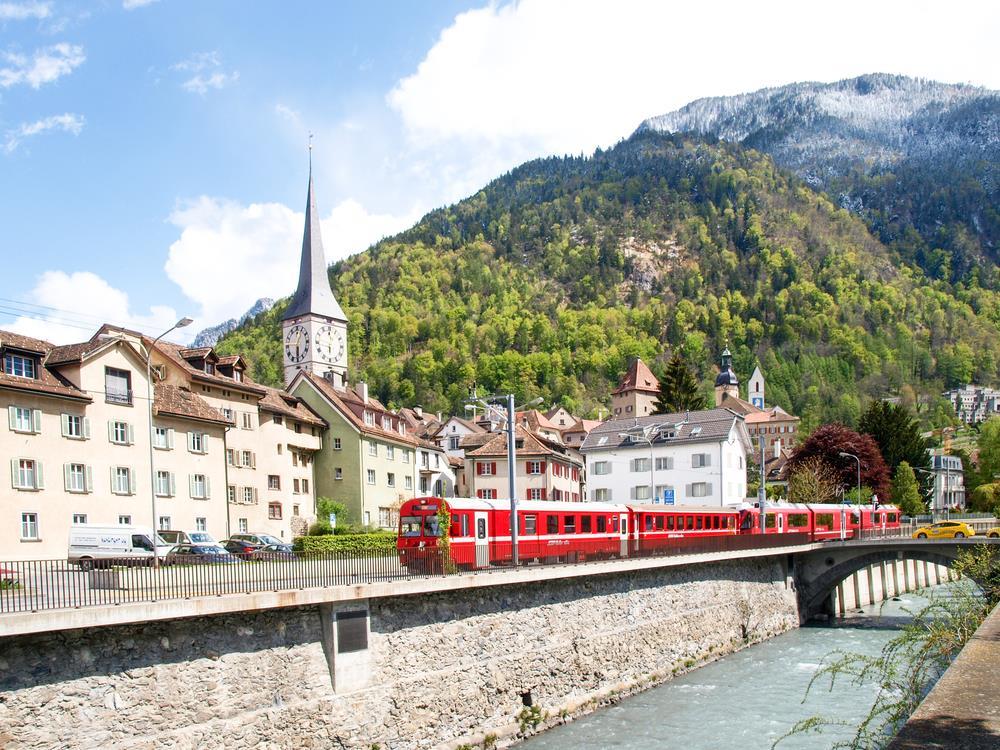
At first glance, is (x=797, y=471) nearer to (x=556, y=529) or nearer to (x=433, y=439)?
(x=433, y=439)

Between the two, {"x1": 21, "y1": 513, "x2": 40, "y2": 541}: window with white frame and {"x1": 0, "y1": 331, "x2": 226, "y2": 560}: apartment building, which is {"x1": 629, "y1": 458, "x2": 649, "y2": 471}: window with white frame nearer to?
{"x1": 0, "y1": 331, "x2": 226, "y2": 560}: apartment building

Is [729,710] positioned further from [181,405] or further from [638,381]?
[638,381]

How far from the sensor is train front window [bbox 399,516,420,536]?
2831 centimetres

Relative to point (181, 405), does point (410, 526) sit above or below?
below

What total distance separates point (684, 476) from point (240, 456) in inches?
1273

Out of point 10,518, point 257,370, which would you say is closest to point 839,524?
point 10,518

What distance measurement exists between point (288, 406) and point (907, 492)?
57489 mm

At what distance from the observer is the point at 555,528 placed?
33375 millimetres

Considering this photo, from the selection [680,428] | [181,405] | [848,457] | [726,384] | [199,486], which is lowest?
[848,457]

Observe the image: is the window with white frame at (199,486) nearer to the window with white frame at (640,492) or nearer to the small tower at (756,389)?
the window with white frame at (640,492)

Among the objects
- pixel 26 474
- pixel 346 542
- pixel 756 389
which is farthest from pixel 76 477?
pixel 756 389

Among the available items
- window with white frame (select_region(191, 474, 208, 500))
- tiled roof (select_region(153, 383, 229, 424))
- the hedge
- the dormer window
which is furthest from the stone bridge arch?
the dormer window

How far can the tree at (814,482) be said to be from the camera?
7694 cm

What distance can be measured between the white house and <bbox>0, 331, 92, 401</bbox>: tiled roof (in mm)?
39252
